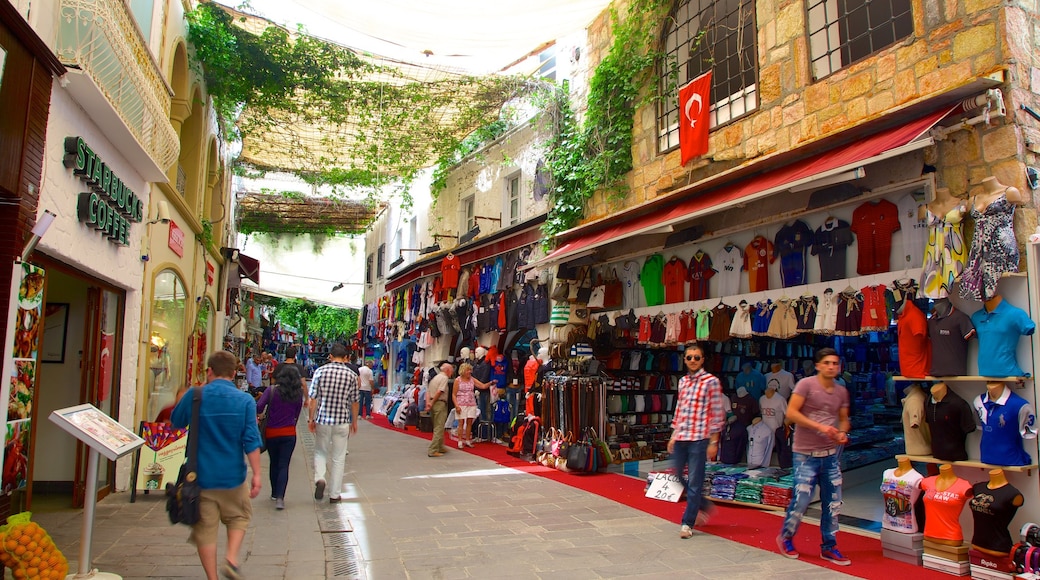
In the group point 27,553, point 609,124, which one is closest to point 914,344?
point 609,124

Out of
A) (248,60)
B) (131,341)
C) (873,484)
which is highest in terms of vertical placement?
(248,60)

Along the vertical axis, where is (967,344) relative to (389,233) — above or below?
below

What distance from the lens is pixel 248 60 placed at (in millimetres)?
11211

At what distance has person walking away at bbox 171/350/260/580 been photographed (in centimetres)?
421

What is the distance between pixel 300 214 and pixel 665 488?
18.6 metres

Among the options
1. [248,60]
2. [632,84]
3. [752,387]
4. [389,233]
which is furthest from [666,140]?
[389,233]

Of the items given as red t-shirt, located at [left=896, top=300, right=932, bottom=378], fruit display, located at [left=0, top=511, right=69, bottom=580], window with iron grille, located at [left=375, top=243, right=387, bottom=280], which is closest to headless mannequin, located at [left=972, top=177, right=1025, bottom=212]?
red t-shirt, located at [left=896, top=300, right=932, bottom=378]

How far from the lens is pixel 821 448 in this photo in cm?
536

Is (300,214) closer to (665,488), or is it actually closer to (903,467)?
(665,488)

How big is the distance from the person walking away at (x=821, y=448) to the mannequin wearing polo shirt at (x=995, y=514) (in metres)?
0.94

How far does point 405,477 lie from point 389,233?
14.7m

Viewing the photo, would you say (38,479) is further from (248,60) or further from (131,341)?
(248,60)

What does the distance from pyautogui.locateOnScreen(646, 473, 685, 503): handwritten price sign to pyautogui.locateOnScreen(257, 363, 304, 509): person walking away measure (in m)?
4.28

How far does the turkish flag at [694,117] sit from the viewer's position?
8562mm
